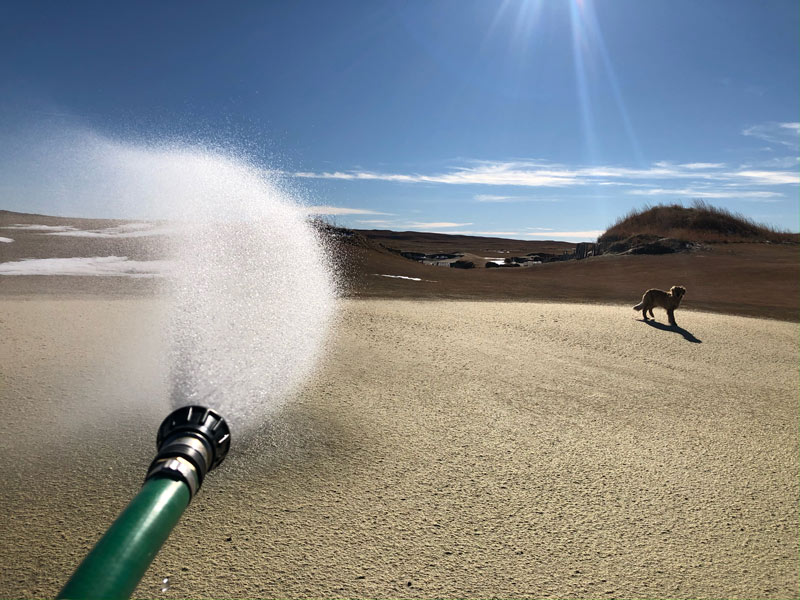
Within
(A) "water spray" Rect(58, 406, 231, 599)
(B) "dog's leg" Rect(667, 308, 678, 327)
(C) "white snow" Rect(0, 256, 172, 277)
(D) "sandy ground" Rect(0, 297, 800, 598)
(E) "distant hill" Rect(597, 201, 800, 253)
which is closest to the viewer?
(A) "water spray" Rect(58, 406, 231, 599)

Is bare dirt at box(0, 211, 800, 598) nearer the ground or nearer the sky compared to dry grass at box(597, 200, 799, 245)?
nearer the ground

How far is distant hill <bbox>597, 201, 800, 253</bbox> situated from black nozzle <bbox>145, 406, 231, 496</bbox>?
945 inches

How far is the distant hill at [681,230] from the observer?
24.3 m

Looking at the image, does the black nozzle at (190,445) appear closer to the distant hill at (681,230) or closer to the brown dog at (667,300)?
the brown dog at (667,300)

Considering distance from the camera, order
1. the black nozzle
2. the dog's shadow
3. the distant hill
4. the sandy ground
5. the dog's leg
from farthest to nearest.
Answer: the distant hill, the dog's leg, the dog's shadow, the sandy ground, the black nozzle

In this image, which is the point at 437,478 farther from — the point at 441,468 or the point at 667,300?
the point at 667,300

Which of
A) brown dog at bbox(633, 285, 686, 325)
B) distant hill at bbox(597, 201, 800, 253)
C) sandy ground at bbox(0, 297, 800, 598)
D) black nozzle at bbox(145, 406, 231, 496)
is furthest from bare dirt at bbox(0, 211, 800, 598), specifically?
distant hill at bbox(597, 201, 800, 253)

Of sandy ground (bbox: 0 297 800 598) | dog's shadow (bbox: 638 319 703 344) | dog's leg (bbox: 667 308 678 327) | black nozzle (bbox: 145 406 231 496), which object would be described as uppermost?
black nozzle (bbox: 145 406 231 496)

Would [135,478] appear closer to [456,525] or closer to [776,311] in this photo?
[456,525]

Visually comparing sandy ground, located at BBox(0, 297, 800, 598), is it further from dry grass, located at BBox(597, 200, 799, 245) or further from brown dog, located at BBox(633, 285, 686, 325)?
dry grass, located at BBox(597, 200, 799, 245)

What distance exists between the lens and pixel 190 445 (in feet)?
5.28

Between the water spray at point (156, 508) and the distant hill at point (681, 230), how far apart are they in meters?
24.1

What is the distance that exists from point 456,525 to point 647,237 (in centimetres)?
Result: 2500

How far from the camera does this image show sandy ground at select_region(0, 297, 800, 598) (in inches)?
93.4
